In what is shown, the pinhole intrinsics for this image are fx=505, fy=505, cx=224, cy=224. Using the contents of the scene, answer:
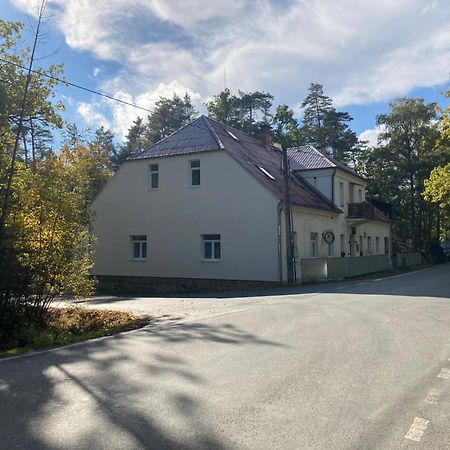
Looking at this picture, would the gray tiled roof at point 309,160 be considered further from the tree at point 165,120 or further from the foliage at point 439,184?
the tree at point 165,120

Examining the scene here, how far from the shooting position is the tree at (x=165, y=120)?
5909cm

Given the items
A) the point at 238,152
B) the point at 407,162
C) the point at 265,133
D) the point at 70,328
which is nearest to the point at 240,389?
the point at 70,328

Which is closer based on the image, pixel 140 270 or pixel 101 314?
pixel 101 314

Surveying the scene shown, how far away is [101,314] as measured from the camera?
1319 centimetres

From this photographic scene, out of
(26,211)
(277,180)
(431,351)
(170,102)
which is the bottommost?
(431,351)

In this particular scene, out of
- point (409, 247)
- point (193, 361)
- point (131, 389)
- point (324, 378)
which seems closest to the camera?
point (131, 389)

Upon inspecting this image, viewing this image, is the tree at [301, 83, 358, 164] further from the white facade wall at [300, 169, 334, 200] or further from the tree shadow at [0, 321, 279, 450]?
the tree shadow at [0, 321, 279, 450]

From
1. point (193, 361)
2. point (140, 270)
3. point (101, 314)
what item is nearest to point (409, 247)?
point (140, 270)

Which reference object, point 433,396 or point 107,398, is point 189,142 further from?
point 433,396

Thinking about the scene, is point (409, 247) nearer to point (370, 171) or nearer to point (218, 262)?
point (370, 171)

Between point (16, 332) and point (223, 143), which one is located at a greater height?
point (223, 143)

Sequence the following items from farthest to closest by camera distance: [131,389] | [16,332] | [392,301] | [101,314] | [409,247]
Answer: [409,247]
[392,301]
[101,314]
[16,332]
[131,389]

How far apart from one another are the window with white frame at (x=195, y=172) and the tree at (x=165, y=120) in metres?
32.9

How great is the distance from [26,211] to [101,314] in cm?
349
